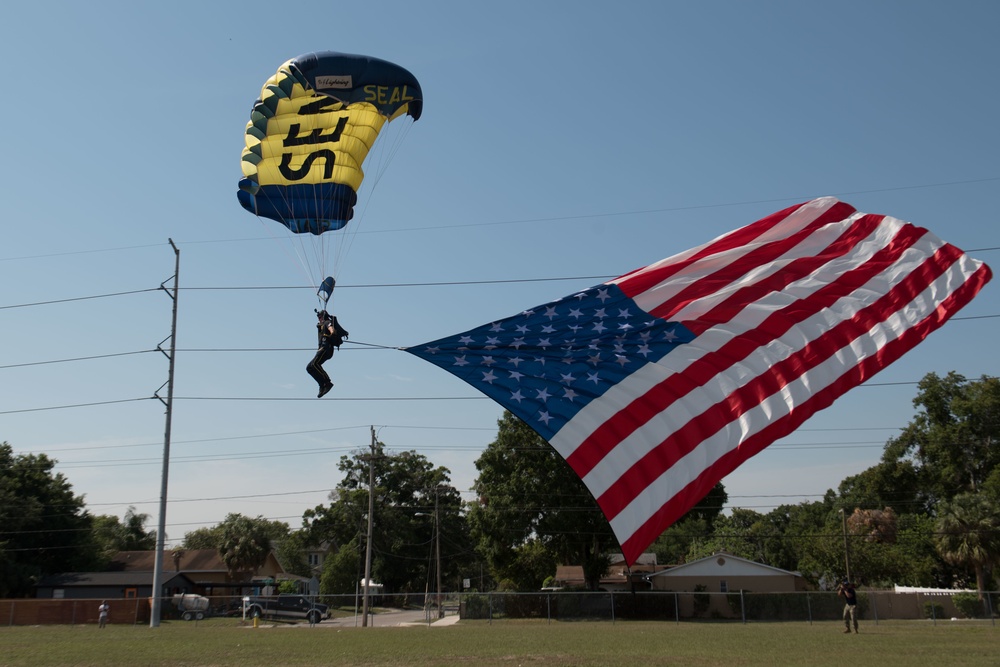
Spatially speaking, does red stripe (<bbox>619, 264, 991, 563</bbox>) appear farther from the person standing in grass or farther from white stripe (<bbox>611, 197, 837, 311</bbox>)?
the person standing in grass

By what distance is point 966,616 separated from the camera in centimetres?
3553

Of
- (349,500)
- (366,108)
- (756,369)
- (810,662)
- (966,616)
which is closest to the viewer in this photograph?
(756,369)

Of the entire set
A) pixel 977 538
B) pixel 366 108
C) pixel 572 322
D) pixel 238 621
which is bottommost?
pixel 238 621

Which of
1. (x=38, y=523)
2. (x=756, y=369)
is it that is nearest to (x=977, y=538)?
(x=756, y=369)

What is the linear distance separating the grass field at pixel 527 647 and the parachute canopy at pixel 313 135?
28.2 feet

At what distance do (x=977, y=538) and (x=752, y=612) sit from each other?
43.7ft

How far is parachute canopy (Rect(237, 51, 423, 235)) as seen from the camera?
54.1 ft

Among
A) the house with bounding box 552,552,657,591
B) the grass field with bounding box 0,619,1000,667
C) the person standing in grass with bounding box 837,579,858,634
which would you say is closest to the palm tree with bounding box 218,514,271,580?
the house with bounding box 552,552,657,591

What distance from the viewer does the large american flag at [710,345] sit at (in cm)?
1077

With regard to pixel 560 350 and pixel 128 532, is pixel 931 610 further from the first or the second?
pixel 128 532

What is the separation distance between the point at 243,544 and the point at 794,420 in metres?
60.2

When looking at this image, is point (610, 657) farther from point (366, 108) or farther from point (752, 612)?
point (752, 612)

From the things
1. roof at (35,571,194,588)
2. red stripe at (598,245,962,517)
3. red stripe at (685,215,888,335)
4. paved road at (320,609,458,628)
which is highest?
red stripe at (685,215,888,335)

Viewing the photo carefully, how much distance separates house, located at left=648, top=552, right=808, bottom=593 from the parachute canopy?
3653 cm
